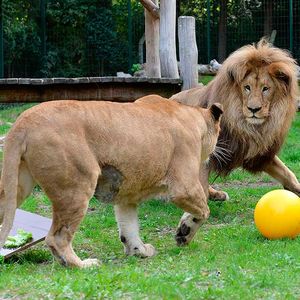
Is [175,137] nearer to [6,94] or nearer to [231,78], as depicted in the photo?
[231,78]

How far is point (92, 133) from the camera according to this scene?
5.89m

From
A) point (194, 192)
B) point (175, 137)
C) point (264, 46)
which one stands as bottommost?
point (194, 192)

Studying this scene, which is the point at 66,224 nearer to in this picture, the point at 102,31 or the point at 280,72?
the point at 280,72

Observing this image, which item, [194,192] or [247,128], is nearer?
[194,192]

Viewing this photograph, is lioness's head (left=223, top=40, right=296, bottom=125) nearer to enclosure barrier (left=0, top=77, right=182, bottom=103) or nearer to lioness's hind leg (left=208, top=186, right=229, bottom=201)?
A: lioness's hind leg (left=208, top=186, right=229, bottom=201)

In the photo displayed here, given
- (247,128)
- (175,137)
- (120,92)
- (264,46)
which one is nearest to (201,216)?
(175,137)

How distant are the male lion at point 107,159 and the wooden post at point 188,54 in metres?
3.45

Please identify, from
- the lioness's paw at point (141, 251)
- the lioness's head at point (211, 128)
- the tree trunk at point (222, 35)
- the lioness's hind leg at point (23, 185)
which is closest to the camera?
the lioness's hind leg at point (23, 185)

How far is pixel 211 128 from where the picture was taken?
7.05 m

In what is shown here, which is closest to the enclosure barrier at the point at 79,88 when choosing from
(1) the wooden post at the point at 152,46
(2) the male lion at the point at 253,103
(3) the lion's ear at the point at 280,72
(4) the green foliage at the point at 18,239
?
(1) the wooden post at the point at 152,46

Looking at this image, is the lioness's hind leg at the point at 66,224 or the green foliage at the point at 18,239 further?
the green foliage at the point at 18,239

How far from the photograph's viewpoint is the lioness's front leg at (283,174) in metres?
8.75

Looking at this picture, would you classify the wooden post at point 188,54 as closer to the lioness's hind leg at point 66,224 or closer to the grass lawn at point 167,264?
the grass lawn at point 167,264

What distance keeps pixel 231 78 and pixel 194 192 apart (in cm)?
216
